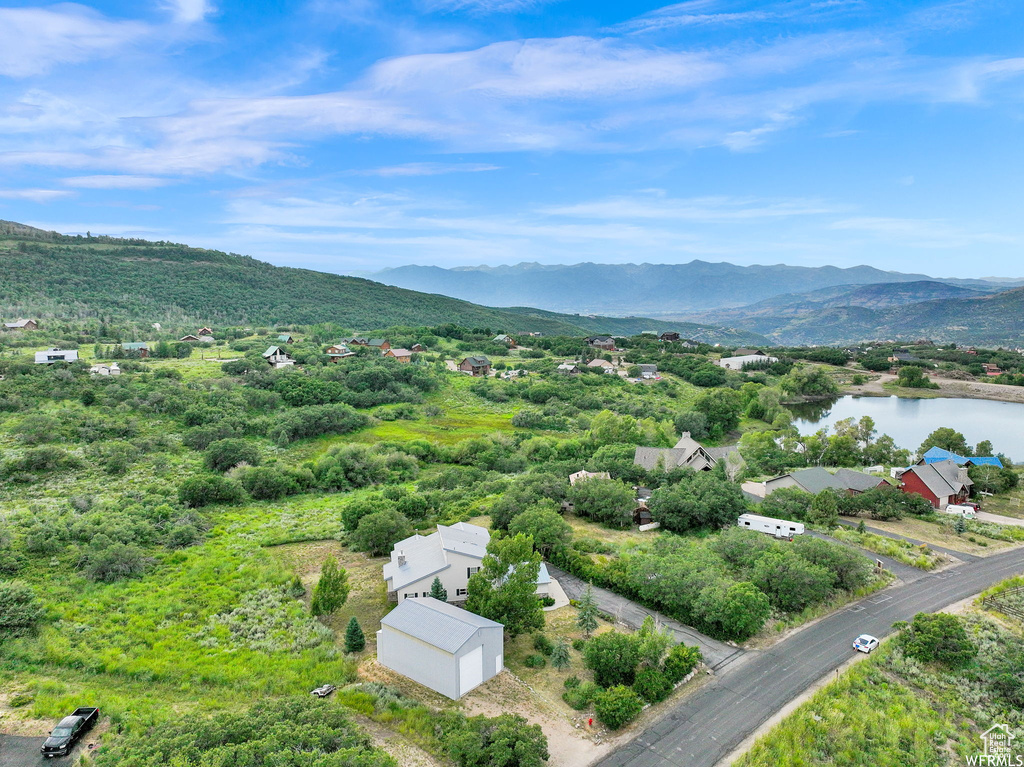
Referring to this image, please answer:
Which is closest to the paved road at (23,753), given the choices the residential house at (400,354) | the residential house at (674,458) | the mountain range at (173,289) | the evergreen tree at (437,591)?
the evergreen tree at (437,591)

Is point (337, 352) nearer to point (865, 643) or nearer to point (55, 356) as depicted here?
point (55, 356)

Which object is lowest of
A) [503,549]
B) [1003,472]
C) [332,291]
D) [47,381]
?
[1003,472]

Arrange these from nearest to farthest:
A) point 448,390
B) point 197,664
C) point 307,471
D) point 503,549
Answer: point 197,664 → point 503,549 → point 307,471 → point 448,390

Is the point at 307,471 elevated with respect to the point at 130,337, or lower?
lower

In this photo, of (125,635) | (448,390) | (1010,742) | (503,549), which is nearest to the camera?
(1010,742)

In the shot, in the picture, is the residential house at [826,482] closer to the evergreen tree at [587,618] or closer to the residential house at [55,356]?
the evergreen tree at [587,618]

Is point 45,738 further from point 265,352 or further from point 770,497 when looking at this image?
point 265,352

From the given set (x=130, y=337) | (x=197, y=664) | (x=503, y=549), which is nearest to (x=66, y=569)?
(x=197, y=664)
